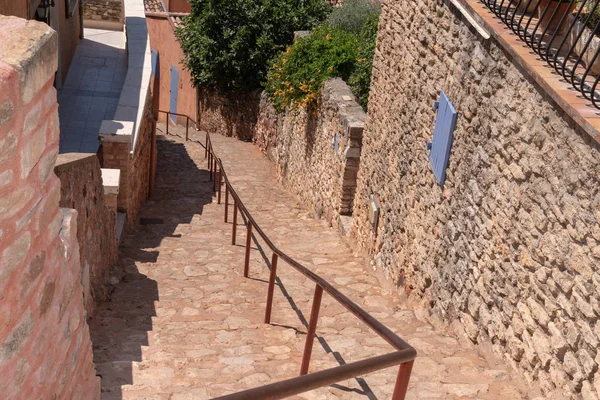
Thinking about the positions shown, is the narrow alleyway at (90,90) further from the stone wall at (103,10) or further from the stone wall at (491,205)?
the stone wall at (491,205)

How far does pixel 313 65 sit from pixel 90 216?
6.62 metres

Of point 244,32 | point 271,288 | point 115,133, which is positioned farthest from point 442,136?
point 244,32

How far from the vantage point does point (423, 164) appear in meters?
6.91

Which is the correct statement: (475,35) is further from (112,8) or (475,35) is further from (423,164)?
(112,8)

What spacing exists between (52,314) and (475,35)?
399 centimetres

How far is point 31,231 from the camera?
9.14 feet

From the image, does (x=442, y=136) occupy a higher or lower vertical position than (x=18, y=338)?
higher

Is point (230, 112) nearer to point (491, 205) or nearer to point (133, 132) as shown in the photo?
point (133, 132)

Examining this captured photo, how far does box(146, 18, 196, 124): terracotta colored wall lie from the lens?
21.9 m

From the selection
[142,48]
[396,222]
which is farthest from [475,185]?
[142,48]

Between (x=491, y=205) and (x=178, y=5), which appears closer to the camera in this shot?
(x=491, y=205)

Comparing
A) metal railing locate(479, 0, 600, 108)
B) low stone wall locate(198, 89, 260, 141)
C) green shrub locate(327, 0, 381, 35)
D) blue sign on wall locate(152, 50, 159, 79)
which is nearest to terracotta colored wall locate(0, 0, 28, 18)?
metal railing locate(479, 0, 600, 108)

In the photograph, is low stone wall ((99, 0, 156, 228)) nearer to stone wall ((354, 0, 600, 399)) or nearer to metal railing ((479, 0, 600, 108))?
stone wall ((354, 0, 600, 399))

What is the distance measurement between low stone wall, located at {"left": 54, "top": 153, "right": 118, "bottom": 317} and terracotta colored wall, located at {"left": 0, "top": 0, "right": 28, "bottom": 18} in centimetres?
302
